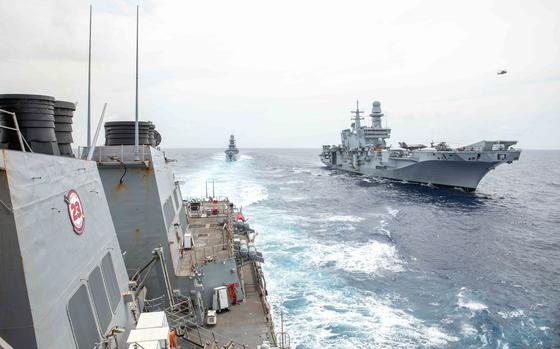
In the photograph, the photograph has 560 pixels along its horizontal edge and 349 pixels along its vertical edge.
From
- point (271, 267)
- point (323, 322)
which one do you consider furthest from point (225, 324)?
point (271, 267)

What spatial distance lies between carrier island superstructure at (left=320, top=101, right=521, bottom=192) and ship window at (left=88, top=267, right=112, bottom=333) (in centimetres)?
5781

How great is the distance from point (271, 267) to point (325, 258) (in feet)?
15.9

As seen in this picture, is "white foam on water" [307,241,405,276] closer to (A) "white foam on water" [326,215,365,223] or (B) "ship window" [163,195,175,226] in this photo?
(A) "white foam on water" [326,215,365,223]

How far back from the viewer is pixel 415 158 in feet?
224

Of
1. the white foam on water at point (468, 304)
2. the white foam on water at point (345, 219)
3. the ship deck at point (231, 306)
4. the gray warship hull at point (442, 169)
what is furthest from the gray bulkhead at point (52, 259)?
the gray warship hull at point (442, 169)

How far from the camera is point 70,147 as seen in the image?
9.69 m

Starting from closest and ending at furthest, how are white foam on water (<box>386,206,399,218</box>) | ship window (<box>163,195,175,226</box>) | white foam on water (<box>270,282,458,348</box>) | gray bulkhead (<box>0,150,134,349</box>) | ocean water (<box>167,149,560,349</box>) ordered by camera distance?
gray bulkhead (<box>0,150,134,349</box>)
ship window (<box>163,195,175,226</box>)
white foam on water (<box>270,282,458,348</box>)
ocean water (<box>167,149,560,349</box>)
white foam on water (<box>386,206,399,218</box>)

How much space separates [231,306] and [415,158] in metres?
60.0

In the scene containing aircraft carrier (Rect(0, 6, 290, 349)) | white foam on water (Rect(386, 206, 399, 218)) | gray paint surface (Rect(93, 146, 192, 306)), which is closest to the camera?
aircraft carrier (Rect(0, 6, 290, 349))

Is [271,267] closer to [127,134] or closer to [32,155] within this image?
[127,134]

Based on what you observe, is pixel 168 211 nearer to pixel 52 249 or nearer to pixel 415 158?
pixel 52 249

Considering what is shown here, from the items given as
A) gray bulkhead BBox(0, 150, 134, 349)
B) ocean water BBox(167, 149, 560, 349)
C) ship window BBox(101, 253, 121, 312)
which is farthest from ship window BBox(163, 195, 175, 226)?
gray bulkhead BBox(0, 150, 134, 349)

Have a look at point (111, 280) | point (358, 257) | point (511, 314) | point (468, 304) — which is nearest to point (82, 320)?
point (111, 280)

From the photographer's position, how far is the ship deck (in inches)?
500
